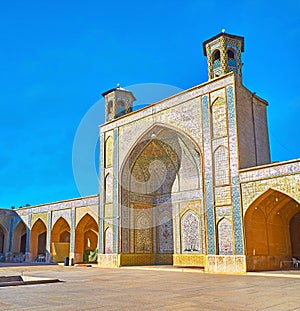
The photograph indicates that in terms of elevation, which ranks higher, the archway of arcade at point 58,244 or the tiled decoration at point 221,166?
the tiled decoration at point 221,166

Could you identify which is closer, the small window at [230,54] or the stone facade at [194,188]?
the stone facade at [194,188]

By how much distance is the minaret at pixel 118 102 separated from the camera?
1551cm

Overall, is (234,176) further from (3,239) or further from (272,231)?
(3,239)

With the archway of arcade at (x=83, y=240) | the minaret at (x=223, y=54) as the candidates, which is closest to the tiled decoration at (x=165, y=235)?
the archway of arcade at (x=83, y=240)

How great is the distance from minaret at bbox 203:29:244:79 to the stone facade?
0.11ft

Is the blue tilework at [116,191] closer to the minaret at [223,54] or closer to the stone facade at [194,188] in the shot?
the stone facade at [194,188]

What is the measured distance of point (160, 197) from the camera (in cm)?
1505

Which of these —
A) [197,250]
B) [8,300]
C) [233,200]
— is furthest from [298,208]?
[8,300]

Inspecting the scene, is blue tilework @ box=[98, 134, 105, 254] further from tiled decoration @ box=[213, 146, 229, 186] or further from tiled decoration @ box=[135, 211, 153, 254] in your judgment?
tiled decoration @ box=[213, 146, 229, 186]

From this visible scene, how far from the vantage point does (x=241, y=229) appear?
32.5ft

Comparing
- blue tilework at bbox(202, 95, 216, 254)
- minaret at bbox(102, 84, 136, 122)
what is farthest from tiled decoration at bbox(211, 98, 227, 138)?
minaret at bbox(102, 84, 136, 122)

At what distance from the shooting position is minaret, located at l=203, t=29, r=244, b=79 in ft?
38.7

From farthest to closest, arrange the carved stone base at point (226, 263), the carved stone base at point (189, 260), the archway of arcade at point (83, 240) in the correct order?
the archway of arcade at point (83, 240) → the carved stone base at point (189, 260) → the carved stone base at point (226, 263)

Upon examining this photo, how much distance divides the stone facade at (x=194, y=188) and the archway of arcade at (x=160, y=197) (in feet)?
0.13
